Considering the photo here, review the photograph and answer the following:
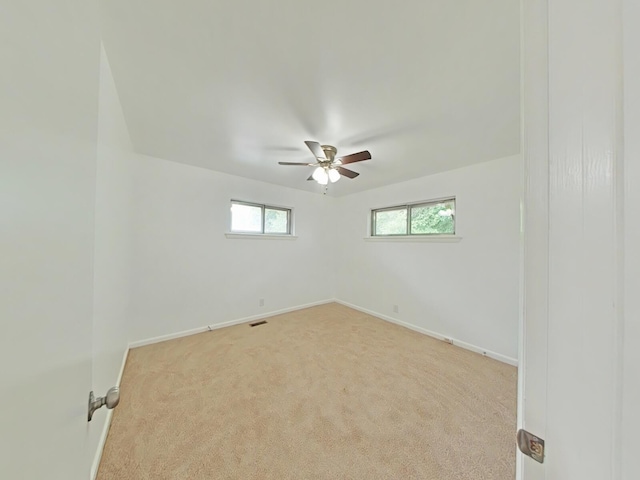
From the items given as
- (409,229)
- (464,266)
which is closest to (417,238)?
(409,229)

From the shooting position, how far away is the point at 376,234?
393cm

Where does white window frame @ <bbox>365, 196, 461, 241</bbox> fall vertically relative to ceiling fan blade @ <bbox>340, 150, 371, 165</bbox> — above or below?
below

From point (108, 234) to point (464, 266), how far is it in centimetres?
348

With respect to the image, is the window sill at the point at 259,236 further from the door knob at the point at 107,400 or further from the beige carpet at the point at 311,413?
the door knob at the point at 107,400

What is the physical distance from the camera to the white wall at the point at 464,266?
7.73ft

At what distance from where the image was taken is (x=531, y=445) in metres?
0.42

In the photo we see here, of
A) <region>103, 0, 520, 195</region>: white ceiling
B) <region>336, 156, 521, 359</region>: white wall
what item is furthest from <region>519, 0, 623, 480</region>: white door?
<region>336, 156, 521, 359</region>: white wall

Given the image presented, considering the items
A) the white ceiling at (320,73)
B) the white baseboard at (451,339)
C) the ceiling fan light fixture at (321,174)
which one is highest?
the white ceiling at (320,73)

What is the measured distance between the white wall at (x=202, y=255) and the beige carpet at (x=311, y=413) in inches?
A: 20.5

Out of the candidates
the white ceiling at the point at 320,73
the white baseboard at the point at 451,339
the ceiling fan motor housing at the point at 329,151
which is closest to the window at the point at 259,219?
the white ceiling at the point at 320,73

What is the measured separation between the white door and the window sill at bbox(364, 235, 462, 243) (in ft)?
8.82

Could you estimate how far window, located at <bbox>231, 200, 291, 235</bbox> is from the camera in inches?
136

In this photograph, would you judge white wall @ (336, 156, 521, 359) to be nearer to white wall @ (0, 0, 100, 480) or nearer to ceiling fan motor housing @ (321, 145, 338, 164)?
ceiling fan motor housing @ (321, 145, 338, 164)

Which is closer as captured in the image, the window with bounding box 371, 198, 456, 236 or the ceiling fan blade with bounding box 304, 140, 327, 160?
the ceiling fan blade with bounding box 304, 140, 327, 160
